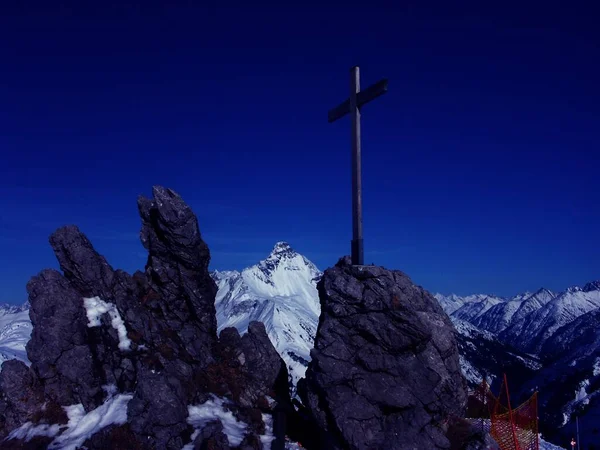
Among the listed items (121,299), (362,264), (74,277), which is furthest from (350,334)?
(74,277)

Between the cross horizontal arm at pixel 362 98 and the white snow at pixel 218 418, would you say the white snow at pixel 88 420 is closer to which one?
the white snow at pixel 218 418

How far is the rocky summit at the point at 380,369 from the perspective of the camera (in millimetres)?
18156

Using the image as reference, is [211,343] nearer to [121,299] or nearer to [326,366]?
[121,299]

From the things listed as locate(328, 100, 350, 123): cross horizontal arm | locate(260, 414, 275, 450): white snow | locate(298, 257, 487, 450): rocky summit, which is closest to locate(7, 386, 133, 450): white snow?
locate(260, 414, 275, 450): white snow

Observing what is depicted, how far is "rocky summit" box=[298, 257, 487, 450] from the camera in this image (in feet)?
59.6

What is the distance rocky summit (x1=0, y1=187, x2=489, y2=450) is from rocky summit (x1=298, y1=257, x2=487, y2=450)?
5 cm

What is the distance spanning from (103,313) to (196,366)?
667cm

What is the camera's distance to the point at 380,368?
19016 millimetres

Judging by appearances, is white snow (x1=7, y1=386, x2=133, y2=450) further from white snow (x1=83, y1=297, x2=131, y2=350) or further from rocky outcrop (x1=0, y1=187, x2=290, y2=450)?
white snow (x1=83, y1=297, x2=131, y2=350)

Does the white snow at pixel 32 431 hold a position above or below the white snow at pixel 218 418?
below

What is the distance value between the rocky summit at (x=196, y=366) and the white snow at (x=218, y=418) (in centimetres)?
7

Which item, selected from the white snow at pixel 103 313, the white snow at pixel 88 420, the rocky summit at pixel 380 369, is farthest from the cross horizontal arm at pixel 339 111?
the white snow at pixel 88 420

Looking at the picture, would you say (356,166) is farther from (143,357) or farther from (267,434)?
(143,357)

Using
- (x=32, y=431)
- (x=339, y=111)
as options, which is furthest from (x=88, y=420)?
(x=339, y=111)
